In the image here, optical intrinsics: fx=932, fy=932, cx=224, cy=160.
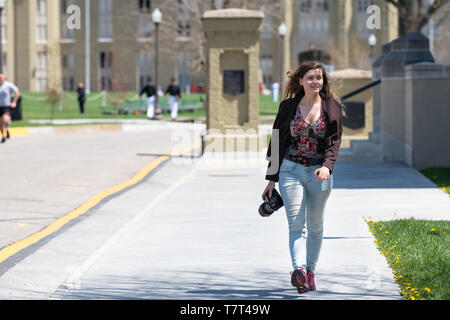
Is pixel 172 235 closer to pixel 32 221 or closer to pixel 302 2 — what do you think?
pixel 32 221

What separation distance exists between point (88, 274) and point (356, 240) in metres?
2.94

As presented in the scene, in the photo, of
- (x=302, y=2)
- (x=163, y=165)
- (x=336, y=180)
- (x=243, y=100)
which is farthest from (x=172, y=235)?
(x=302, y=2)

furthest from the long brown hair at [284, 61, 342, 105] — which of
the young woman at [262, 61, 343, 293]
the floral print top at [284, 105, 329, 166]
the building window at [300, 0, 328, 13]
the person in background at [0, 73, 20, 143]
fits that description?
the building window at [300, 0, 328, 13]

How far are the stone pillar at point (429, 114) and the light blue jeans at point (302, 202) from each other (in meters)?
9.91

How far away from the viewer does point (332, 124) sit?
7.21m

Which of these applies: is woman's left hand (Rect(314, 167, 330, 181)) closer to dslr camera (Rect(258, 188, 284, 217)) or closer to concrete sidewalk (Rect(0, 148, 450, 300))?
dslr camera (Rect(258, 188, 284, 217))

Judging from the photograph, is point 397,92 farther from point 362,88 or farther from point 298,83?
point 298,83

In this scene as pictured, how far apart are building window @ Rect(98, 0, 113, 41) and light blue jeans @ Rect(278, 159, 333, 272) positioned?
81.5 m

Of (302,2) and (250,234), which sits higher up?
(302,2)

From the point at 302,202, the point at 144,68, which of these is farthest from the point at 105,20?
the point at 302,202

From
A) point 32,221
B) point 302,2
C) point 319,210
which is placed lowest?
point 32,221

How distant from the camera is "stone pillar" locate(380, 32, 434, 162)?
1842 cm

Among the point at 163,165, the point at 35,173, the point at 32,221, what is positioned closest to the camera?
the point at 32,221
